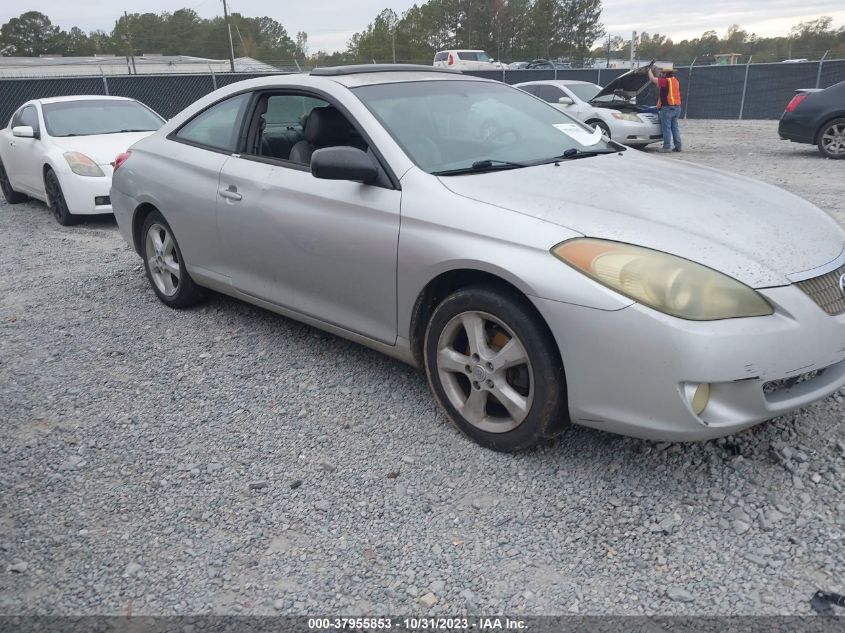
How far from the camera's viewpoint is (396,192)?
325 centimetres

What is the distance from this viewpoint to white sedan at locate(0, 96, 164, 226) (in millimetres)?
8039

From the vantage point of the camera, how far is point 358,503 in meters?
2.79

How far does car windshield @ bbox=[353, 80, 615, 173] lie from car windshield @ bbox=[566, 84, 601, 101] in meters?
11.9

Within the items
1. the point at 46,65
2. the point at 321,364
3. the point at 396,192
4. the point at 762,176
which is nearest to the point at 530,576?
the point at 396,192

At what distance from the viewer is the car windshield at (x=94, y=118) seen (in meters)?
8.80

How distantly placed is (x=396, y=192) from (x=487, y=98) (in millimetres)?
1154

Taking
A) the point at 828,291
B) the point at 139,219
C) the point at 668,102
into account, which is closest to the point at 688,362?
the point at 828,291

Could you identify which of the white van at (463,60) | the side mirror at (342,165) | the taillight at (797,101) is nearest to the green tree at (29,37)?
the white van at (463,60)

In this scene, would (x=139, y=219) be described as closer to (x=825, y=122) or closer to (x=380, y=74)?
(x=380, y=74)

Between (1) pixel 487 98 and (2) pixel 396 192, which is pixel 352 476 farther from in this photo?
(1) pixel 487 98

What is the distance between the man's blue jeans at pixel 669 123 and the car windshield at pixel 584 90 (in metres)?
1.98

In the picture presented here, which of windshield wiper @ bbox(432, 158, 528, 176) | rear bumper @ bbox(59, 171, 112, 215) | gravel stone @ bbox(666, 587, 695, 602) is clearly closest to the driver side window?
rear bumper @ bbox(59, 171, 112, 215)

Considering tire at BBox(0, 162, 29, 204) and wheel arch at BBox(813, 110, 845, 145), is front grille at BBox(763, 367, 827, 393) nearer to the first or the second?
tire at BBox(0, 162, 29, 204)

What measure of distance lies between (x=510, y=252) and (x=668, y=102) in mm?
12104
